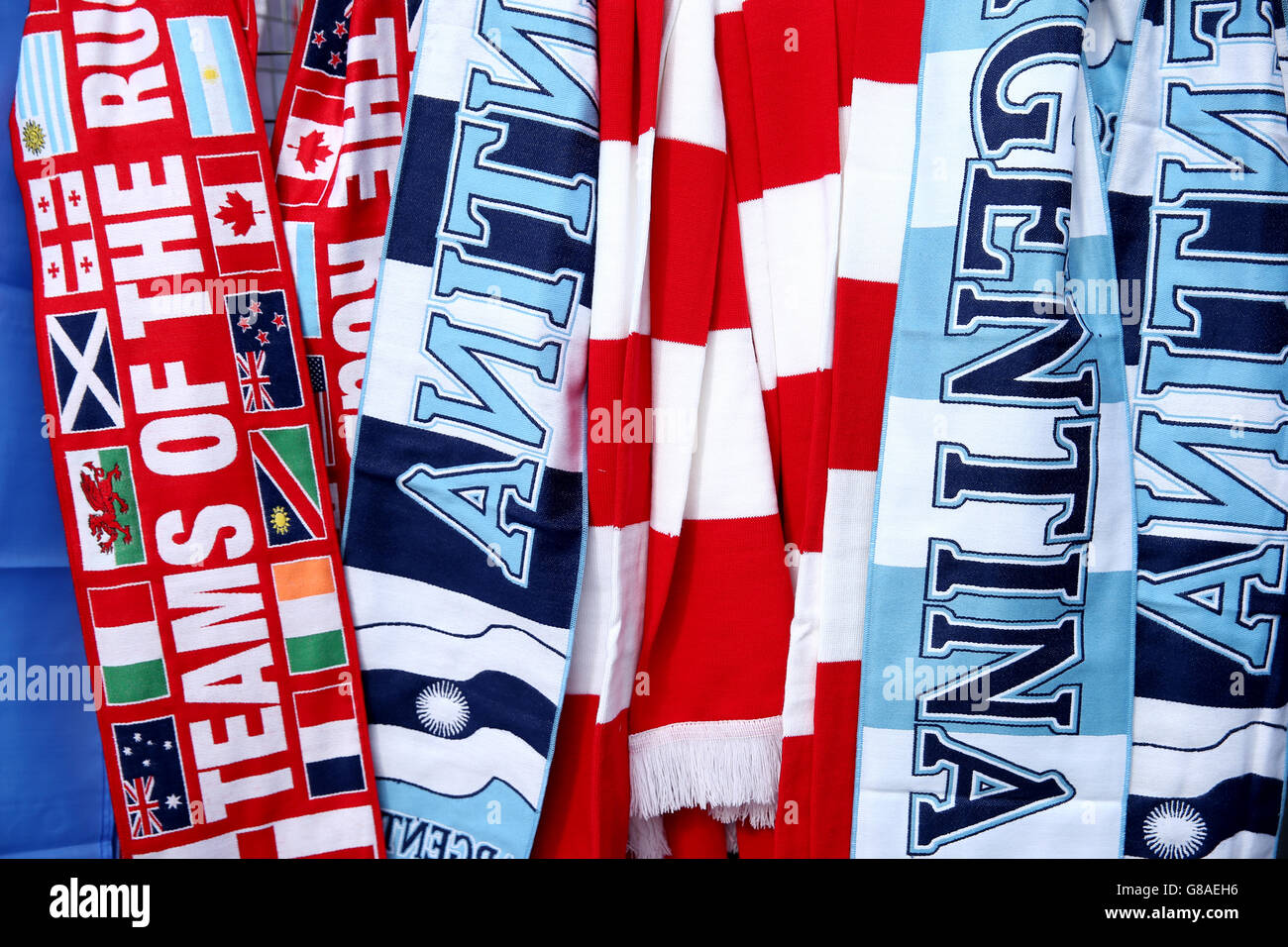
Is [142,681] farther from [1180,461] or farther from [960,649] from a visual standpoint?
[1180,461]

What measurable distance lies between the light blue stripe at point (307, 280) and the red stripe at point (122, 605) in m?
0.25

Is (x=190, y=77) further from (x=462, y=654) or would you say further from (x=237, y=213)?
(x=462, y=654)

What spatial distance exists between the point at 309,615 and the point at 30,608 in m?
0.23

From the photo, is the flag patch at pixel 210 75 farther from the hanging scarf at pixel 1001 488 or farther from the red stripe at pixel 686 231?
the hanging scarf at pixel 1001 488

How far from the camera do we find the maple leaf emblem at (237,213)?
67cm

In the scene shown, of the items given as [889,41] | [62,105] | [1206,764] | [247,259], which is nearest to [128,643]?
[247,259]

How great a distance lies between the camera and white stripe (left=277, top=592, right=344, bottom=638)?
682 mm

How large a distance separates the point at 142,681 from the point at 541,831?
1.16ft

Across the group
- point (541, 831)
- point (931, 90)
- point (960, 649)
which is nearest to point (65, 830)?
point (541, 831)

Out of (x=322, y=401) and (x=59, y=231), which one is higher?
(x=59, y=231)

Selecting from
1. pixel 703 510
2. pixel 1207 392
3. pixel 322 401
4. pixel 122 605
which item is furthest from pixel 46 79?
pixel 1207 392

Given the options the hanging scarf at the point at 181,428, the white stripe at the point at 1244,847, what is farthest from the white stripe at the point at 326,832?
the white stripe at the point at 1244,847

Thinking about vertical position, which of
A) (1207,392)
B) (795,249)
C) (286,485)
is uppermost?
(795,249)

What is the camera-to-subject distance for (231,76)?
2.19ft
